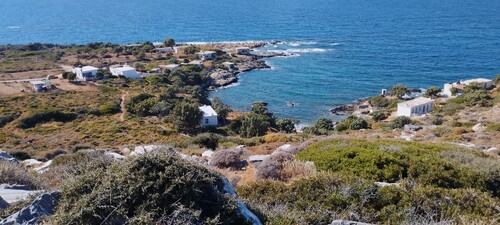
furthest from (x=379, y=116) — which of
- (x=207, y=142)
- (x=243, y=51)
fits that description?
(x=243, y=51)

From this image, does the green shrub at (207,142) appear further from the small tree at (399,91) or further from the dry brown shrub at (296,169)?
the small tree at (399,91)

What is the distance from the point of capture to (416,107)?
44.2 meters

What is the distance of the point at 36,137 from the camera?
36.3 meters

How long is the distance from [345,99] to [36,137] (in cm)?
3909

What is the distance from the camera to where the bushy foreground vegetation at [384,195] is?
7.19 meters

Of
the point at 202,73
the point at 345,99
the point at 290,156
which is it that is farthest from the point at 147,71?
the point at 290,156

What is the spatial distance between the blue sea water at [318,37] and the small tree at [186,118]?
1428 cm

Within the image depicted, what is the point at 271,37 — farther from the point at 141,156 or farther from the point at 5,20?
the point at 5,20

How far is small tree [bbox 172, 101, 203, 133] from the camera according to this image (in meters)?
39.5

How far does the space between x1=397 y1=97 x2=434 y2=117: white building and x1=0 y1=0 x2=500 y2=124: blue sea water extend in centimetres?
1024

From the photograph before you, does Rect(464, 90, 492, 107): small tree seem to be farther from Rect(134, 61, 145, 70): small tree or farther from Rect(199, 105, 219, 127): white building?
Answer: Rect(134, 61, 145, 70): small tree

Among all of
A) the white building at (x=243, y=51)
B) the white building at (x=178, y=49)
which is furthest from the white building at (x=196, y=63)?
the white building at (x=243, y=51)

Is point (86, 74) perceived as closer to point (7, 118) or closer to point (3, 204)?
point (7, 118)

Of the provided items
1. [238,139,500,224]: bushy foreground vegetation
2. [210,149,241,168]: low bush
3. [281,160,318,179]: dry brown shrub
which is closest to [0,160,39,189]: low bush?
[238,139,500,224]: bushy foreground vegetation
